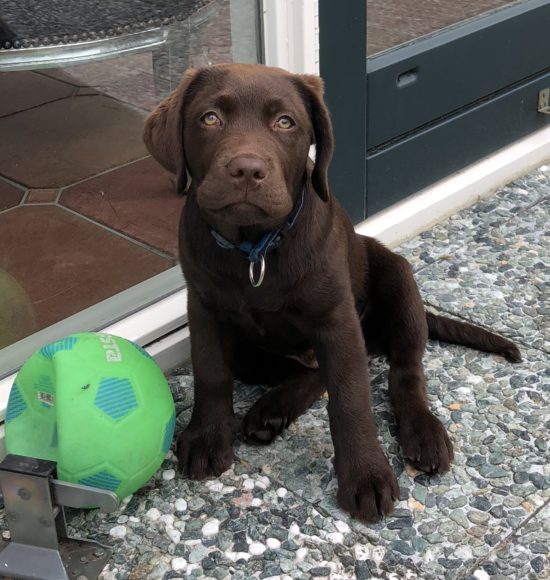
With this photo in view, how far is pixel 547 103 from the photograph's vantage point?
474 cm

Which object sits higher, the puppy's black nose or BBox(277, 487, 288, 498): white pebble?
the puppy's black nose

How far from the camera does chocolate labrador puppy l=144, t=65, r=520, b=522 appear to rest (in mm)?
2416

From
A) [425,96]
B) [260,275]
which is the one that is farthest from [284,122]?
[425,96]

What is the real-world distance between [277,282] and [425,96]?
71.2 inches

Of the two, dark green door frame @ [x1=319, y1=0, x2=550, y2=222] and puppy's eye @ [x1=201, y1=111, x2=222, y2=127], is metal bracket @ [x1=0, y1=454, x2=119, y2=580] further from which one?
dark green door frame @ [x1=319, y1=0, x2=550, y2=222]

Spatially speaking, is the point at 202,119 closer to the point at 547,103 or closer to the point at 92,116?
the point at 92,116

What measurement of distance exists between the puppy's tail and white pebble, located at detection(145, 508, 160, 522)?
1.25 metres

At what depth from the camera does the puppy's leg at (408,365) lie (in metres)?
2.79

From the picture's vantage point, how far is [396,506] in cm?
266

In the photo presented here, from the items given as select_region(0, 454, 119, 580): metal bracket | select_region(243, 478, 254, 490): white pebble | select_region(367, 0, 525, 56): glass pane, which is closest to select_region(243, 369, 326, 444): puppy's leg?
select_region(243, 478, 254, 490): white pebble

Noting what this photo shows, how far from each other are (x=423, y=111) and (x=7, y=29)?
6.34 feet

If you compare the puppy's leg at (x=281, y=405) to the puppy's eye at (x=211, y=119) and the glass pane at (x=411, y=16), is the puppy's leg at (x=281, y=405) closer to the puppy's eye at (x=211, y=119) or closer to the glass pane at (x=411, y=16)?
the puppy's eye at (x=211, y=119)

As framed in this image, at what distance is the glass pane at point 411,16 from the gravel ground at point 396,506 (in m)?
1.37

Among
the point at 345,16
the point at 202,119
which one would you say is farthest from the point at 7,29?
the point at 345,16
